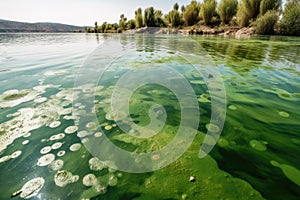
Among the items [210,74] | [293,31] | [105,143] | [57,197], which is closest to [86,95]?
[105,143]

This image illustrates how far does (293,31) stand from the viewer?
26.4 m

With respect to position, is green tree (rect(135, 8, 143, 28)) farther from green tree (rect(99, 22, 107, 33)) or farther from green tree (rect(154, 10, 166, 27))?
green tree (rect(99, 22, 107, 33))

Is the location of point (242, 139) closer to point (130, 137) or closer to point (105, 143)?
point (130, 137)

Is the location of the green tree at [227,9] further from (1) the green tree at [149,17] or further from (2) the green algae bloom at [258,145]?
(2) the green algae bloom at [258,145]

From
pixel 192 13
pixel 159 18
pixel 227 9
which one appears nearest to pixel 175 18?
pixel 192 13

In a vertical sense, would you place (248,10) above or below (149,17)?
below

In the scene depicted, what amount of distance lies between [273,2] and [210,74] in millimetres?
37373

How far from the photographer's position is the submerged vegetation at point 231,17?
26.8 meters

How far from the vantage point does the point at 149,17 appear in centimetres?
5475

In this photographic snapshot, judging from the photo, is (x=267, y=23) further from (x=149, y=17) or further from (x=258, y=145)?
(x=149, y=17)

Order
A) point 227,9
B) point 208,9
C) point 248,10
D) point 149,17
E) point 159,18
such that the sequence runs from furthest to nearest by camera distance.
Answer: point 159,18, point 149,17, point 208,9, point 227,9, point 248,10

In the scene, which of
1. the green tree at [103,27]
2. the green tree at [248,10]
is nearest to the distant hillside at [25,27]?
the green tree at [103,27]

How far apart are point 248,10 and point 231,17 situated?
8.23 m

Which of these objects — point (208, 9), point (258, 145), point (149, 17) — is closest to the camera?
point (258, 145)
